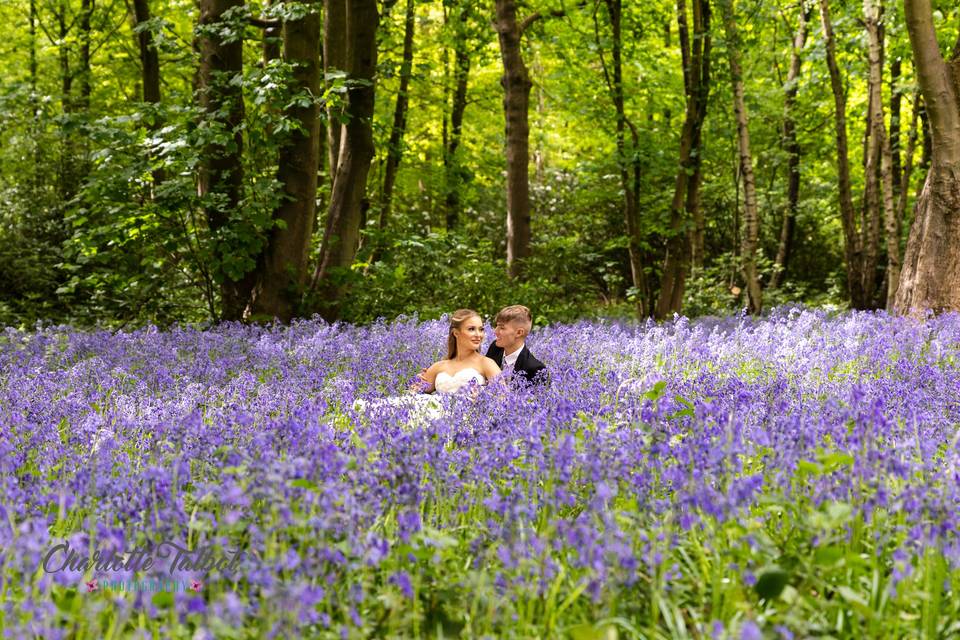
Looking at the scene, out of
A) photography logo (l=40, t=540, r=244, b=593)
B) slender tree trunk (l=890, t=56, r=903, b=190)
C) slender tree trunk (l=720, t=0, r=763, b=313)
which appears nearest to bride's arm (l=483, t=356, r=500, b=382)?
photography logo (l=40, t=540, r=244, b=593)

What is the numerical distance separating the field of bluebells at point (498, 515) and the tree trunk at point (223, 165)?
4953mm

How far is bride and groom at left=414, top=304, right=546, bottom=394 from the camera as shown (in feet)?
19.7

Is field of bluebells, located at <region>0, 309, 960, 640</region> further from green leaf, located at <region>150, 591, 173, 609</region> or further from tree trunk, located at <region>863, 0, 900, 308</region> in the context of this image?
tree trunk, located at <region>863, 0, 900, 308</region>

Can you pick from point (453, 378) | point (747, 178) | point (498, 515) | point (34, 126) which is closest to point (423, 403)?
point (453, 378)

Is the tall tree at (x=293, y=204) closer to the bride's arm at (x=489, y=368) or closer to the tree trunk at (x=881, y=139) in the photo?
the bride's arm at (x=489, y=368)

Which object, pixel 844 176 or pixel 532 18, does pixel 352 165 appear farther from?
pixel 844 176

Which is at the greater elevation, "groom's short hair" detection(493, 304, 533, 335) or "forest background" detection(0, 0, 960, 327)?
"forest background" detection(0, 0, 960, 327)

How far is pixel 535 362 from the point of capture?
6.17 m

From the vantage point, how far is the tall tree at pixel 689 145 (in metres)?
12.2

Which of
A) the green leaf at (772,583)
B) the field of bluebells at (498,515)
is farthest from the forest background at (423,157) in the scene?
the green leaf at (772,583)

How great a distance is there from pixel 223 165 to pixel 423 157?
1331cm

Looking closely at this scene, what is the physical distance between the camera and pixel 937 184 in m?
8.54

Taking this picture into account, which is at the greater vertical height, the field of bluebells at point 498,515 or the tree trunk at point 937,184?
the tree trunk at point 937,184

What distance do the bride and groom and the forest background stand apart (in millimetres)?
3163
